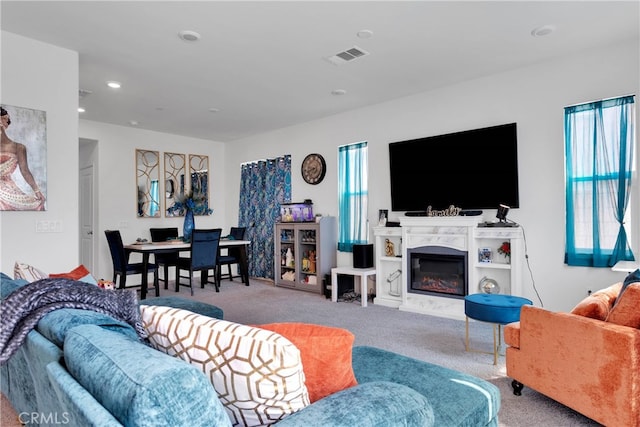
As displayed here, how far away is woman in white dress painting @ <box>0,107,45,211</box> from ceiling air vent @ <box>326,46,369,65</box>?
2.87 metres

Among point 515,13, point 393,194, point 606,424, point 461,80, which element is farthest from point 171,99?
point 606,424

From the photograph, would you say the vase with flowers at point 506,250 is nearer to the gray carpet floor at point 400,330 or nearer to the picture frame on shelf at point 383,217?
the gray carpet floor at point 400,330

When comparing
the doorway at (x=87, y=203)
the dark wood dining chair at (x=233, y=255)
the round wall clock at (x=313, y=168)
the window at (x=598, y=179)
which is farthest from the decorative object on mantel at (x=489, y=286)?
the doorway at (x=87, y=203)

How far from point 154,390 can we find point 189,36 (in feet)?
10.6

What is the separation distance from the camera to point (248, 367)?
0.98 meters

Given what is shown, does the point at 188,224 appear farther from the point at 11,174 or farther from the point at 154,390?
the point at 154,390

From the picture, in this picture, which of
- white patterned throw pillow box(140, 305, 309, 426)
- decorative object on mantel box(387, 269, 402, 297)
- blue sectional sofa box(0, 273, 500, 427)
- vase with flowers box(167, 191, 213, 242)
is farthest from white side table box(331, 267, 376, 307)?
white patterned throw pillow box(140, 305, 309, 426)

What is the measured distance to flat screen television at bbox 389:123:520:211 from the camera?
13.5 ft

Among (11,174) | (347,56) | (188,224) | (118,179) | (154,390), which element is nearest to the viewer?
(154,390)

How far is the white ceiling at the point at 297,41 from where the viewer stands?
289cm

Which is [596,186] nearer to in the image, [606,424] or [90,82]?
[606,424]

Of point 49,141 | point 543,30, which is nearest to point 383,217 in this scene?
point 543,30

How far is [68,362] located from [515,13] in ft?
11.7

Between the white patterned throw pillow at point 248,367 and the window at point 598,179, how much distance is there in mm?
3646
